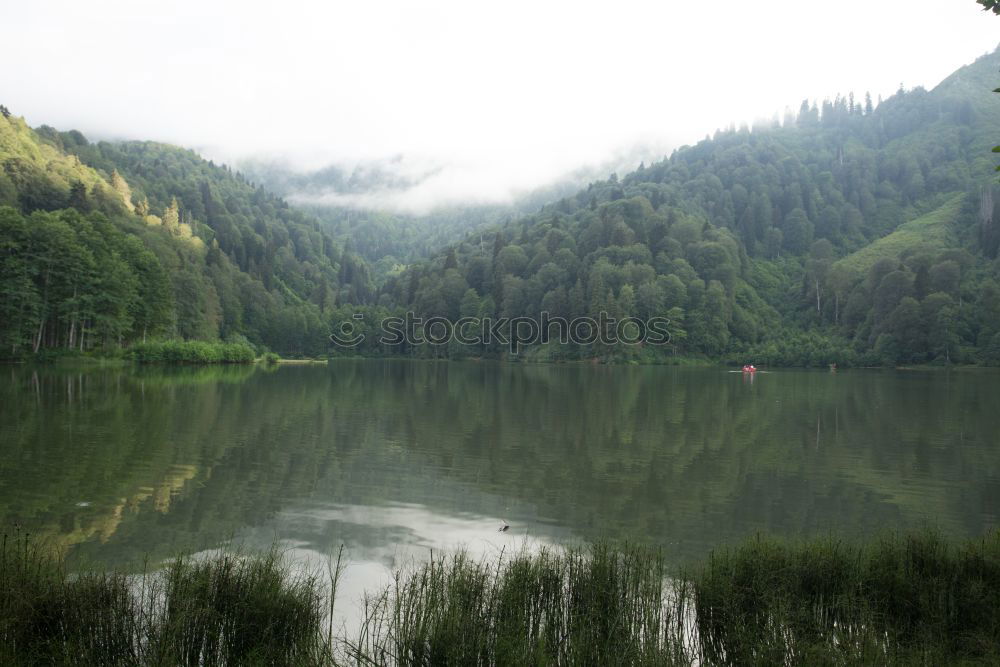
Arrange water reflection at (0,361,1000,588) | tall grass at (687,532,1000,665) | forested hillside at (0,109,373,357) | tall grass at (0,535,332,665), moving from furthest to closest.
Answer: forested hillside at (0,109,373,357), water reflection at (0,361,1000,588), tall grass at (687,532,1000,665), tall grass at (0,535,332,665)

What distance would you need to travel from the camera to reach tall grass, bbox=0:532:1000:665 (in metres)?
6.47

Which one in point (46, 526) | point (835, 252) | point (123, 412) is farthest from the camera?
point (835, 252)

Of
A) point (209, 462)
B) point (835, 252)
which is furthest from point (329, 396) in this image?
point (835, 252)

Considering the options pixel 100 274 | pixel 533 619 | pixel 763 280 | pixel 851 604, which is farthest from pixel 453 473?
pixel 763 280

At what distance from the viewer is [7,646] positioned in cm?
602

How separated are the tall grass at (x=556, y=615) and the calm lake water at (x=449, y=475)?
2.62 metres

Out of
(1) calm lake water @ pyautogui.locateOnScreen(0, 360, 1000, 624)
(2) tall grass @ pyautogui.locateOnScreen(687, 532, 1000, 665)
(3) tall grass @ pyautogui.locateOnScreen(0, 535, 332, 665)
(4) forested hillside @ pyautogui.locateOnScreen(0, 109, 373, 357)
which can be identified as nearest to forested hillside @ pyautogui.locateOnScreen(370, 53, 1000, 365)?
(4) forested hillside @ pyautogui.locateOnScreen(0, 109, 373, 357)

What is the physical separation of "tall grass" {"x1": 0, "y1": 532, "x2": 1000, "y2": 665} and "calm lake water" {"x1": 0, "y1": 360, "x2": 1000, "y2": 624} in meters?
2.62

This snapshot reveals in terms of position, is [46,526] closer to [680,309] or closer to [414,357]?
[680,309]

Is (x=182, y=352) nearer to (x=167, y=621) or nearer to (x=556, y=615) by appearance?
(x=167, y=621)

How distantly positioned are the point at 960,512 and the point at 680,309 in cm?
12526

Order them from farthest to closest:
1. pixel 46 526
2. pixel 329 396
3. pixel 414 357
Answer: pixel 414 357, pixel 329 396, pixel 46 526

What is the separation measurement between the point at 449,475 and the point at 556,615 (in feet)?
36.8

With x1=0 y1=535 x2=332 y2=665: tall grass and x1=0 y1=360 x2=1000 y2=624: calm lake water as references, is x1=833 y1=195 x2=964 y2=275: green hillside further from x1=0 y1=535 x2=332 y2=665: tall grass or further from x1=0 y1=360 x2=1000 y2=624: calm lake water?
x1=0 y1=535 x2=332 y2=665: tall grass
